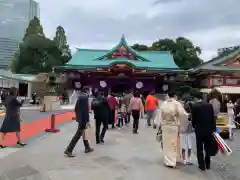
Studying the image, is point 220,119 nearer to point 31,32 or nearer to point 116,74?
point 116,74

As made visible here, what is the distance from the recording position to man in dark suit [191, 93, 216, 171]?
265 inches

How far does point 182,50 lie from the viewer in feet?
186

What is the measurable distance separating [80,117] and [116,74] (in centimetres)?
3049

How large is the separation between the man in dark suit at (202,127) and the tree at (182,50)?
4777 centimetres

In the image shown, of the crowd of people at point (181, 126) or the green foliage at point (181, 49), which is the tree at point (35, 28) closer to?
the green foliage at point (181, 49)

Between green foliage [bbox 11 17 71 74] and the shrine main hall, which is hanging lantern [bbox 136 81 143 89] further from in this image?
green foliage [bbox 11 17 71 74]

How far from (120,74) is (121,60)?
2.99 meters

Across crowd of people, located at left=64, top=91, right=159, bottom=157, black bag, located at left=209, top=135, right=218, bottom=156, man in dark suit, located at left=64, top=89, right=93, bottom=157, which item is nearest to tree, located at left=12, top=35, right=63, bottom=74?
crowd of people, located at left=64, top=91, right=159, bottom=157

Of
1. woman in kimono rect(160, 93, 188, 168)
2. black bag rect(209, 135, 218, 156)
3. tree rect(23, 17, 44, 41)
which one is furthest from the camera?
tree rect(23, 17, 44, 41)

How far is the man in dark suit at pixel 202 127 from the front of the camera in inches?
265

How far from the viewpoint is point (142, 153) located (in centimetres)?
830

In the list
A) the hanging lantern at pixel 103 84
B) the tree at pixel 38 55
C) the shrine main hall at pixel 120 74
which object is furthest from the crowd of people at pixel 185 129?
the tree at pixel 38 55

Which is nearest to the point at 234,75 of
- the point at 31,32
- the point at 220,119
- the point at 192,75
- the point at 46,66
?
the point at 192,75

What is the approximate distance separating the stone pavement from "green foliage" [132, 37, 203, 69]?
46491 millimetres
